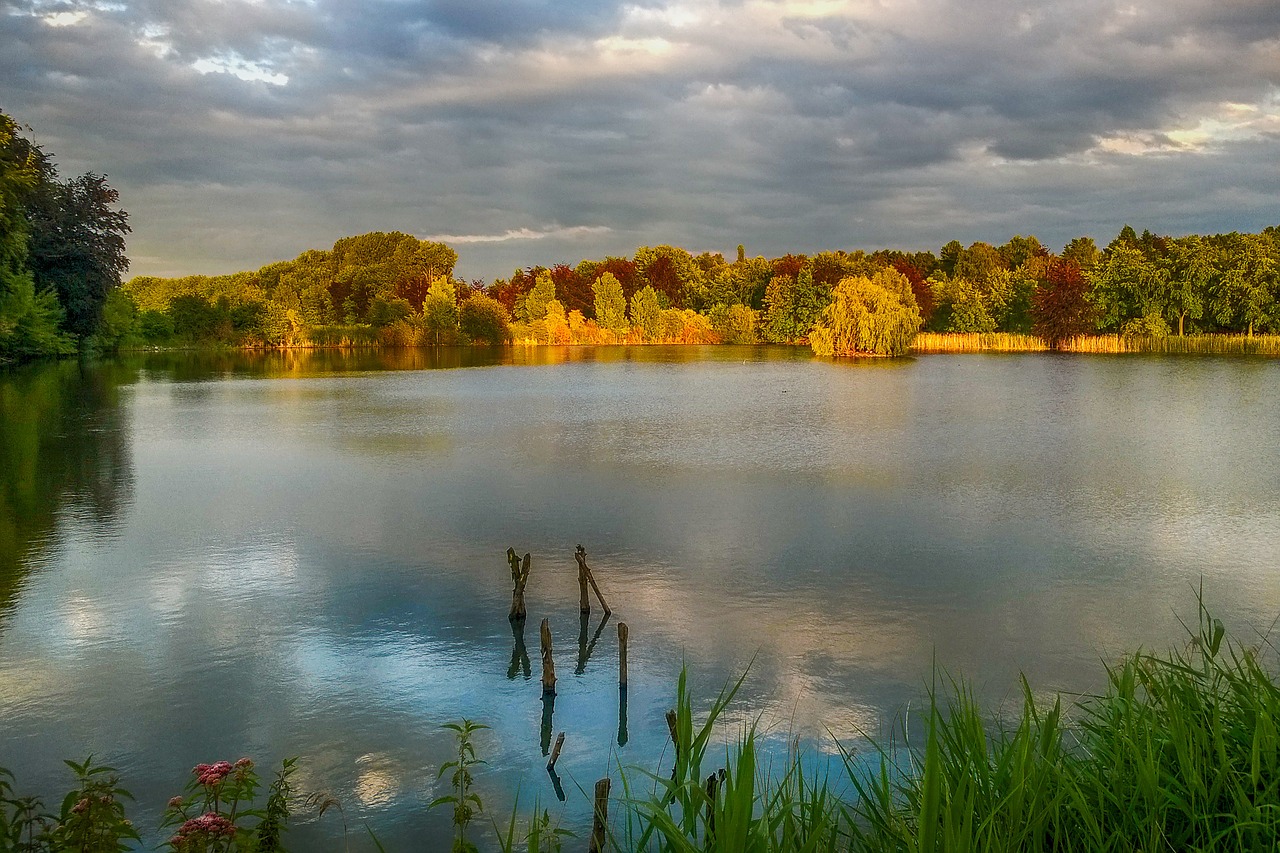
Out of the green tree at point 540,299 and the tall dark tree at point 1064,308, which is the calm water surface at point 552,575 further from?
the green tree at point 540,299

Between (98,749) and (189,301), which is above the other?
(189,301)

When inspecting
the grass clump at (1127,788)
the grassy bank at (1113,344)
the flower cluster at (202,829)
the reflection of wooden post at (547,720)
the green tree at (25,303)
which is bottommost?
the reflection of wooden post at (547,720)

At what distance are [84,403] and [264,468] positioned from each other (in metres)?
14.7

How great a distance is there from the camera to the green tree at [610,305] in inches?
3703

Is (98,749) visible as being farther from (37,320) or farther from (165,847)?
(37,320)

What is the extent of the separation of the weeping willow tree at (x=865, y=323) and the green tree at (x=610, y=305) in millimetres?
38587

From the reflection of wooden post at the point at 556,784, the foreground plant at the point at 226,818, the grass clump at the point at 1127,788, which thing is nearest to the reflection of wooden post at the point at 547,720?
the reflection of wooden post at the point at 556,784

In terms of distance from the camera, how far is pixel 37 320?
41094 millimetres

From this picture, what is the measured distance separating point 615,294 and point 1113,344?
4712 cm

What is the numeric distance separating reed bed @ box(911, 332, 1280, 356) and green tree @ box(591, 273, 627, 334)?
33.1m

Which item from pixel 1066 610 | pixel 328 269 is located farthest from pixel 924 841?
pixel 328 269

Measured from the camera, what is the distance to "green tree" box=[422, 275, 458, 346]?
81.9 m

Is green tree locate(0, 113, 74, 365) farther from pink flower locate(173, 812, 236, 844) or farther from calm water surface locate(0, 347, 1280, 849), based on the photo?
pink flower locate(173, 812, 236, 844)

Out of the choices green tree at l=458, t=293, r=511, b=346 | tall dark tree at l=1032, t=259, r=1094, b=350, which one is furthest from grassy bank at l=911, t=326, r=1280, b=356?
green tree at l=458, t=293, r=511, b=346
